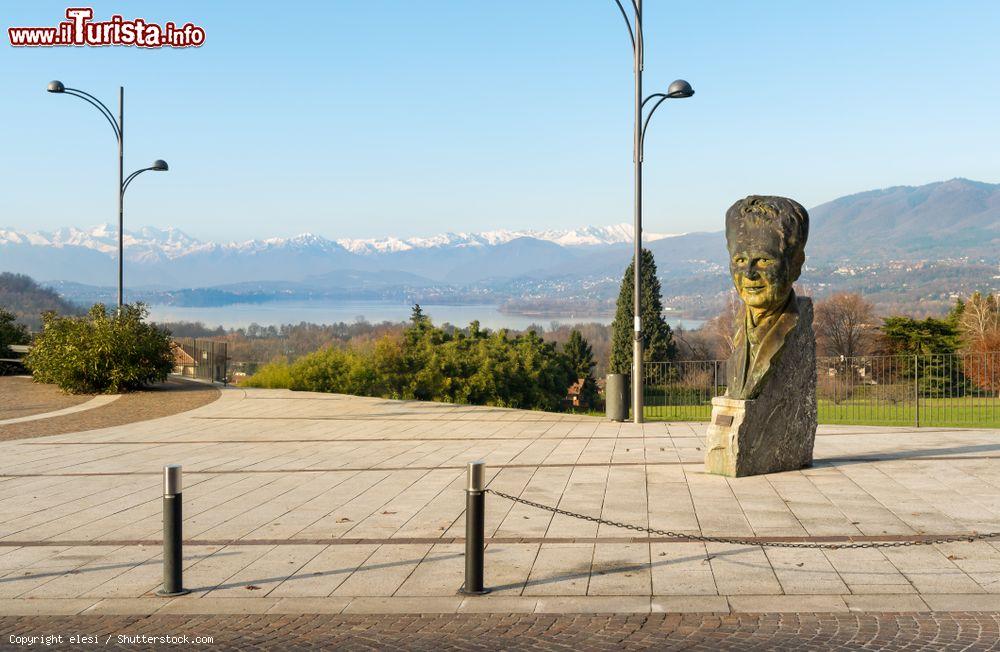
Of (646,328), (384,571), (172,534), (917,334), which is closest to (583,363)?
(646,328)

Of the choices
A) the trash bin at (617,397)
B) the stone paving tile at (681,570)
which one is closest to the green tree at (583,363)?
the trash bin at (617,397)

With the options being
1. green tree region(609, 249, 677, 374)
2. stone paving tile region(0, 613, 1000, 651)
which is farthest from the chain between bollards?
green tree region(609, 249, 677, 374)

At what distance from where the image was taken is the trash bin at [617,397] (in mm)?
19047

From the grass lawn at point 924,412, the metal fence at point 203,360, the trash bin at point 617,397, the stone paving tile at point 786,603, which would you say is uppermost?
the metal fence at point 203,360

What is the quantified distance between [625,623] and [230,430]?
13.3 metres

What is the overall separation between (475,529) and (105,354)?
20258 millimetres

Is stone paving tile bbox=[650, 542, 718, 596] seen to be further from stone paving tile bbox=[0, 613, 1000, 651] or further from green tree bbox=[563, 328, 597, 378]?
green tree bbox=[563, 328, 597, 378]

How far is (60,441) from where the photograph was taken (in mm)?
16516

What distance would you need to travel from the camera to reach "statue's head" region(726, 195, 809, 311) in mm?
11594

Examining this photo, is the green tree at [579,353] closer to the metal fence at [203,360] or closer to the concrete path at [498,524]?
the metal fence at [203,360]

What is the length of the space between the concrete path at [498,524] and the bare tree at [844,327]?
5436cm

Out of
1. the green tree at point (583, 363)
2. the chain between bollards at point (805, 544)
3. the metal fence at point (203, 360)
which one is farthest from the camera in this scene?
the green tree at point (583, 363)

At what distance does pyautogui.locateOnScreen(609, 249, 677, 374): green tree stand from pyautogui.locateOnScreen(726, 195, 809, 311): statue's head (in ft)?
170

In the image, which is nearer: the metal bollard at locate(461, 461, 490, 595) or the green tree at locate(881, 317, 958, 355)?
the metal bollard at locate(461, 461, 490, 595)
